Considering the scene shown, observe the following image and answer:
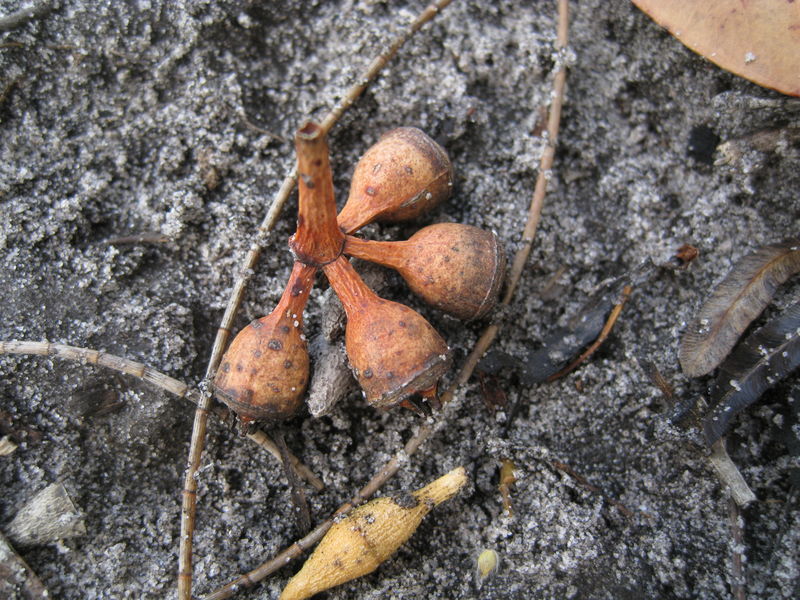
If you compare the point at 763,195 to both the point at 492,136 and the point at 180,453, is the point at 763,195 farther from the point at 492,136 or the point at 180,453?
the point at 180,453

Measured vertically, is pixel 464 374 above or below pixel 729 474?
below

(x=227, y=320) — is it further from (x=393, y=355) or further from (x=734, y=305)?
(x=734, y=305)

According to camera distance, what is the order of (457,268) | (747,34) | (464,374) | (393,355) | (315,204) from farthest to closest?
1. (464,374)
2. (747,34)
3. (457,268)
4. (393,355)
5. (315,204)

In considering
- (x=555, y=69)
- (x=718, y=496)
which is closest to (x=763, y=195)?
(x=555, y=69)

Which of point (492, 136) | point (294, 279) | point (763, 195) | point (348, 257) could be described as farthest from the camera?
point (492, 136)

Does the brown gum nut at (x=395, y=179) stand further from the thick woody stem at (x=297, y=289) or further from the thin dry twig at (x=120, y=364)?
the thin dry twig at (x=120, y=364)

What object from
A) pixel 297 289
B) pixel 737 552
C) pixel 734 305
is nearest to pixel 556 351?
pixel 734 305

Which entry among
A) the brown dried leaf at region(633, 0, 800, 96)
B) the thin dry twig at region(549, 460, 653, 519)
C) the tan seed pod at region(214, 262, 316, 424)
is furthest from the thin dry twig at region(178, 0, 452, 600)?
the thin dry twig at region(549, 460, 653, 519)
